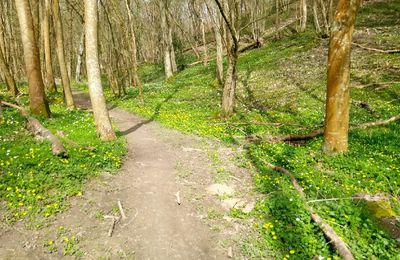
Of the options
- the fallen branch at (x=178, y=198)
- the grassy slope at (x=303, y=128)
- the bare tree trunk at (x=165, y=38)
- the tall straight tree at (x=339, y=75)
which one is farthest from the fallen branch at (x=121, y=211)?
the bare tree trunk at (x=165, y=38)

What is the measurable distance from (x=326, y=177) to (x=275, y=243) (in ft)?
11.5

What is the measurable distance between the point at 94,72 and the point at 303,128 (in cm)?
931

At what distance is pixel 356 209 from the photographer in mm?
7305

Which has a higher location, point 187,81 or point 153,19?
point 153,19

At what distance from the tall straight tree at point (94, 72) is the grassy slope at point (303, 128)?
14.0 ft

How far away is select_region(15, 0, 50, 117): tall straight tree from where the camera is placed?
1284cm

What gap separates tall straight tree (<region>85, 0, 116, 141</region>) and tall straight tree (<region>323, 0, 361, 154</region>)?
26.3 ft

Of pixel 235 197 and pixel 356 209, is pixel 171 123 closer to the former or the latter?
pixel 235 197

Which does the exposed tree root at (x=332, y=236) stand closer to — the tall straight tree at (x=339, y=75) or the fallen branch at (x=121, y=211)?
the tall straight tree at (x=339, y=75)

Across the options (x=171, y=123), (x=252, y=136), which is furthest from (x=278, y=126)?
(x=171, y=123)

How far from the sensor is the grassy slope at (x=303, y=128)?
22.3 ft

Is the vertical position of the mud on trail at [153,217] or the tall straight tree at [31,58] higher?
the tall straight tree at [31,58]

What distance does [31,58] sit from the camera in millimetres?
13312

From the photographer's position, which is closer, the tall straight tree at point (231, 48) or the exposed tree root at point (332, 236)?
the exposed tree root at point (332, 236)
